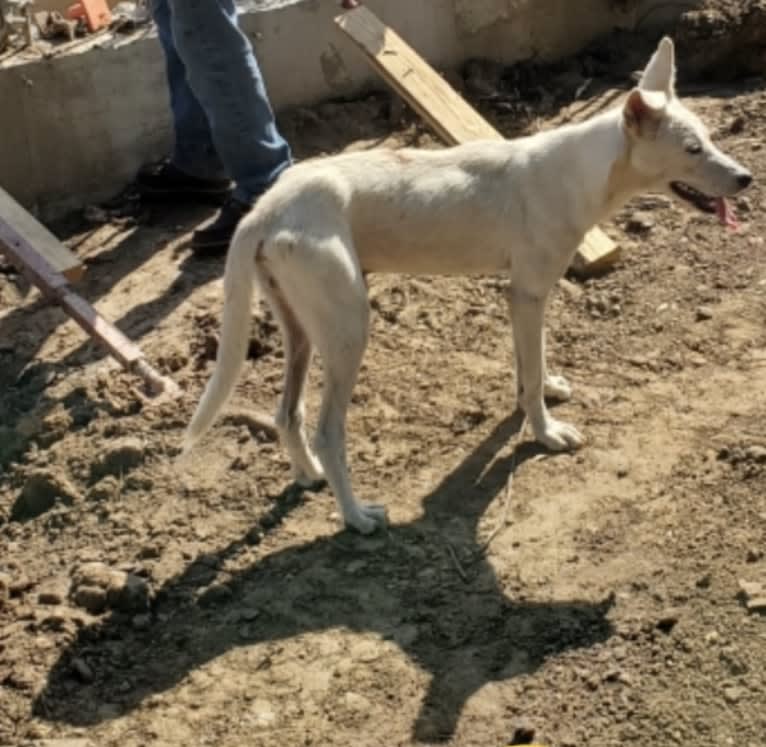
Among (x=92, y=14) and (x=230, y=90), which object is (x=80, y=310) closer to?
(x=230, y=90)

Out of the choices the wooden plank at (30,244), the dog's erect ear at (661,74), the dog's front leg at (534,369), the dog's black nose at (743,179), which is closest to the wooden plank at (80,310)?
the wooden plank at (30,244)

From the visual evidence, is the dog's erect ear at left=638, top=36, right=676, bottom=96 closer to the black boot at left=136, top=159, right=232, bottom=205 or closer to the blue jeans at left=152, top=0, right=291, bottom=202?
the blue jeans at left=152, top=0, right=291, bottom=202

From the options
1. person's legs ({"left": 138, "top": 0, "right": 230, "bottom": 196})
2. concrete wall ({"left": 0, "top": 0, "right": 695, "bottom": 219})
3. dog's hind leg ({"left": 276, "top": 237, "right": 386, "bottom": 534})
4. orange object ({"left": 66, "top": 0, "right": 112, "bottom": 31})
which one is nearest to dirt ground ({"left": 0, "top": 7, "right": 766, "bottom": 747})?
dog's hind leg ({"left": 276, "top": 237, "right": 386, "bottom": 534})

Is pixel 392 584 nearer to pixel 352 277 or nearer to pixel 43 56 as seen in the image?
pixel 352 277

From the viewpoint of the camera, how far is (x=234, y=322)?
4.86 m

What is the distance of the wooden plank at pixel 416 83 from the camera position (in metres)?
6.91

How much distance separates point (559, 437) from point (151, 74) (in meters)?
3.06

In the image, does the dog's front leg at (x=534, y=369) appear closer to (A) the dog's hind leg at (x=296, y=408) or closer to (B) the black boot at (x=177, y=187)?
(A) the dog's hind leg at (x=296, y=408)

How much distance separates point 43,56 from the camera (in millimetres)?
7156

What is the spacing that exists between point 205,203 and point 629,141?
2.72m

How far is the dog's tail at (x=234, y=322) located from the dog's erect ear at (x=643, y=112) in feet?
4.25

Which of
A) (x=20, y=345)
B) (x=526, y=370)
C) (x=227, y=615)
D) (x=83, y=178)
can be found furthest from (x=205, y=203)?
(x=227, y=615)

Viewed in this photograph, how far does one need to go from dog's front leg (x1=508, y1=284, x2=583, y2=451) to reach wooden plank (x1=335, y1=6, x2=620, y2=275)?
1.29 metres

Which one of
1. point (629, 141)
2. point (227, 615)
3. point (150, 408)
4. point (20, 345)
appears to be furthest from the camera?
point (20, 345)
